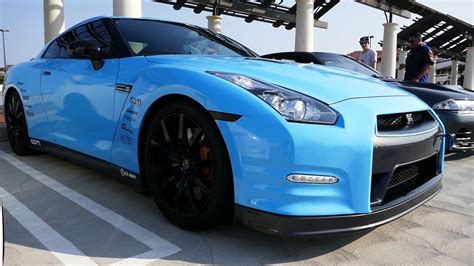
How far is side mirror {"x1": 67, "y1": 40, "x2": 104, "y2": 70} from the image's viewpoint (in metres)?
2.83

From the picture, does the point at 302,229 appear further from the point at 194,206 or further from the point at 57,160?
the point at 57,160

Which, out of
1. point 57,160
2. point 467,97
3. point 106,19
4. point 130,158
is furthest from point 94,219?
point 467,97

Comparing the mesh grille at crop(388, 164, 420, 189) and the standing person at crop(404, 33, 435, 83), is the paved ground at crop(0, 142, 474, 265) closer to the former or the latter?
the mesh grille at crop(388, 164, 420, 189)

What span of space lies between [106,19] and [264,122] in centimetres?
188

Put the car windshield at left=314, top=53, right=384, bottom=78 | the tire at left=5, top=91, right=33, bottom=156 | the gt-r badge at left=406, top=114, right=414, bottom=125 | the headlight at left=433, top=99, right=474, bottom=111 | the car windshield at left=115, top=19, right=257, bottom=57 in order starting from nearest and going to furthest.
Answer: the gt-r badge at left=406, top=114, right=414, bottom=125
the car windshield at left=115, top=19, right=257, bottom=57
the tire at left=5, top=91, right=33, bottom=156
the headlight at left=433, top=99, right=474, bottom=111
the car windshield at left=314, top=53, right=384, bottom=78

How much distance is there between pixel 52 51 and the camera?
388 centimetres

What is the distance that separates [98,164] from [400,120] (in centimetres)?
200

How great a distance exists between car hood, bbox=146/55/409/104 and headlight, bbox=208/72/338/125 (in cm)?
6

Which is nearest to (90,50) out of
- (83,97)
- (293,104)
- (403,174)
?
(83,97)

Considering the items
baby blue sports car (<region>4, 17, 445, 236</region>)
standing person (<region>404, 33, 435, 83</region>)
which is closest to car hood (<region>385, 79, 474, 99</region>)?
standing person (<region>404, 33, 435, 83</region>)

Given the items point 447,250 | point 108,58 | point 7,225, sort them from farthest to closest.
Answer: point 108,58, point 7,225, point 447,250

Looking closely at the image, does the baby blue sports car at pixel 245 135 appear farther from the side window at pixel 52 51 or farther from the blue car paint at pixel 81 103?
the side window at pixel 52 51

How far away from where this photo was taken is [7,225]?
2459mm

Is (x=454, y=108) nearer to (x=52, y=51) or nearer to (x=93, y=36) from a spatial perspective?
(x=93, y=36)
